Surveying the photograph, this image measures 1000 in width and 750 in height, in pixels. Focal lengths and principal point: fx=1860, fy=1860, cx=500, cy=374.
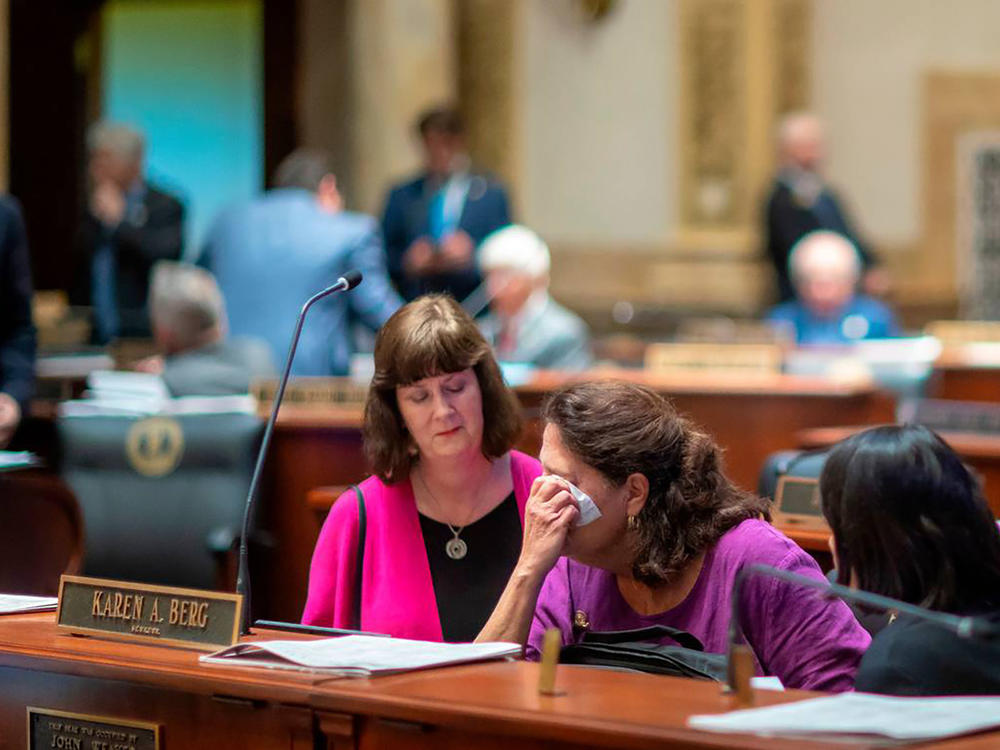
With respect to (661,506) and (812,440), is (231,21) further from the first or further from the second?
(661,506)

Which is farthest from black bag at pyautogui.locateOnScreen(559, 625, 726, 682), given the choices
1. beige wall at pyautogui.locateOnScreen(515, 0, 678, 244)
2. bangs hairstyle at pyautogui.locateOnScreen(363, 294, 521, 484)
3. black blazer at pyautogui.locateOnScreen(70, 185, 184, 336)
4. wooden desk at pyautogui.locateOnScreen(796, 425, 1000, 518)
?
beige wall at pyautogui.locateOnScreen(515, 0, 678, 244)

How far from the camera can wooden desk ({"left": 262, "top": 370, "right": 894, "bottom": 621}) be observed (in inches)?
225

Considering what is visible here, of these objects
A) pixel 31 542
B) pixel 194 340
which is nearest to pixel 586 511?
pixel 31 542

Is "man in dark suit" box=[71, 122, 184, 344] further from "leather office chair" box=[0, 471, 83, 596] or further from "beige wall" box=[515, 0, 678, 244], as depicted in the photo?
"beige wall" box=[515, 0, 678, 244]

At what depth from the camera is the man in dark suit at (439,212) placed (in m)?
8.04

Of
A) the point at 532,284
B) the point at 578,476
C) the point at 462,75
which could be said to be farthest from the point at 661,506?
the point at 462,75

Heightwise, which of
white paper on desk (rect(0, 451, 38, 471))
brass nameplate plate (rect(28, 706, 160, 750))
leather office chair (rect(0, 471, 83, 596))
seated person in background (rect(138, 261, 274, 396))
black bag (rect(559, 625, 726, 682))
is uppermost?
seated person in background (rect(138, 261, 274, 396))

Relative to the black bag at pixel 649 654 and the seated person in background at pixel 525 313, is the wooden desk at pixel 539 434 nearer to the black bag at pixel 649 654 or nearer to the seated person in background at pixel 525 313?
the seated person in background at pixel 525 313

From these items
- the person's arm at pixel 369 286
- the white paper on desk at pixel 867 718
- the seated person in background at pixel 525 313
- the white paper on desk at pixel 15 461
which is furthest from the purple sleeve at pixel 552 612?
the seated person in background at pixel 525 313

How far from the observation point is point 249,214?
7.08m

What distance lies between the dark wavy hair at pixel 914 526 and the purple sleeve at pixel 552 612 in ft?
1.73

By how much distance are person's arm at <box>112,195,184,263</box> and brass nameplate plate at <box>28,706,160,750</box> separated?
16.5 ft

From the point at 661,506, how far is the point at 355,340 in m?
4.87

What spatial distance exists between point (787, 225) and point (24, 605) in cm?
693
